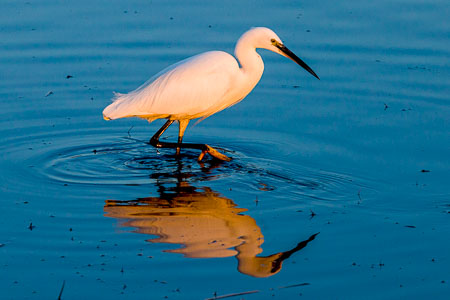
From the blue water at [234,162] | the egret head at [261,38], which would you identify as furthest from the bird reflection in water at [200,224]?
the egret head at [261,38]

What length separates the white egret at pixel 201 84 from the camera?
8.49 metres

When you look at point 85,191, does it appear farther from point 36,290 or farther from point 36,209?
point 36,290

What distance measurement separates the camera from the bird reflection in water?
636 centimetres

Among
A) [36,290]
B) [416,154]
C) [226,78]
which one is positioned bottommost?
[36,290]

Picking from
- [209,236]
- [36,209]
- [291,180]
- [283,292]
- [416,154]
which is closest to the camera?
[283,292]

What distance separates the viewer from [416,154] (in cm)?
869

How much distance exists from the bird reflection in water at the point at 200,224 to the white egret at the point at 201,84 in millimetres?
922

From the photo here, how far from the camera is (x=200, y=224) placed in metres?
7.09

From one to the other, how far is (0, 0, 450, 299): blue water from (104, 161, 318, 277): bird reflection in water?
21 millimetres

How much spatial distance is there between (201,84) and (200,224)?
1.98m

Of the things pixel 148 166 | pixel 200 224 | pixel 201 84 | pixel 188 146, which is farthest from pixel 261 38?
pixel 200 224

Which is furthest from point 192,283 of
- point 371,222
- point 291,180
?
point 291,180

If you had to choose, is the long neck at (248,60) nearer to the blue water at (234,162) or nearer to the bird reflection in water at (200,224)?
the blue water at (234,162)

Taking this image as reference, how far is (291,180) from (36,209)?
2.60m
